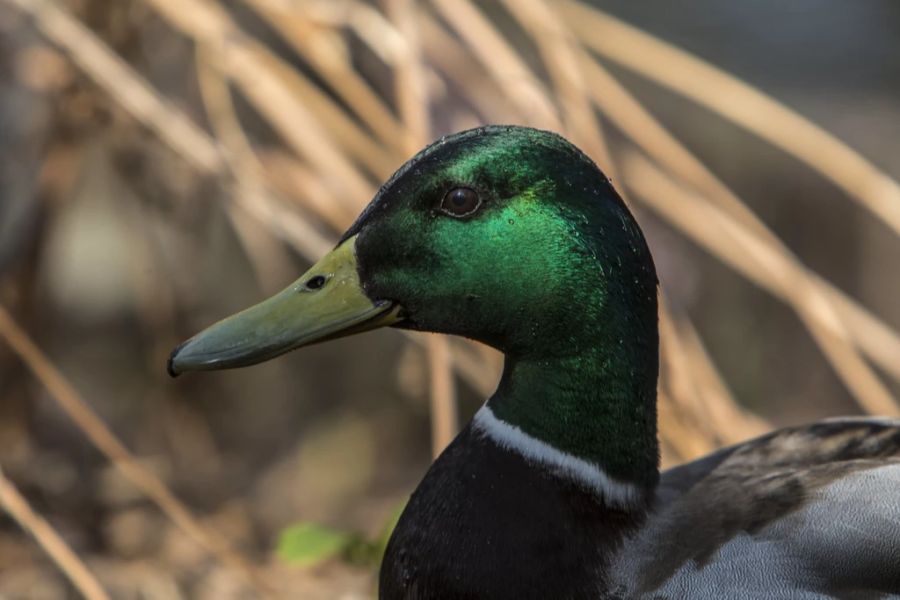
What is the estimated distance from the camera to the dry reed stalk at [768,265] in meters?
3.07

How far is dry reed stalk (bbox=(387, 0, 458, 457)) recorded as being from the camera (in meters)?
2.78

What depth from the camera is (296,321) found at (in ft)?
6.51

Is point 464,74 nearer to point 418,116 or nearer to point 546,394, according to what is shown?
point 418,116

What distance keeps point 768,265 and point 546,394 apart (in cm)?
116

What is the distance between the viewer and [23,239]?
364 centimetres

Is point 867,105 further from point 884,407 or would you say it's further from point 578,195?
point 578,195

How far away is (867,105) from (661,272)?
1.49 metres

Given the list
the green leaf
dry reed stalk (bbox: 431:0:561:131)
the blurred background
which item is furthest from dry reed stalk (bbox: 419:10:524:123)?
the green leaf

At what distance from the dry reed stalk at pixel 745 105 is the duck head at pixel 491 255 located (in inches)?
45.5

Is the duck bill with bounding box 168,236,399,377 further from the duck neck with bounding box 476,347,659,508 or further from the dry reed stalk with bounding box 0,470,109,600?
the dry reed stalk with bounding box 0,470,109,600

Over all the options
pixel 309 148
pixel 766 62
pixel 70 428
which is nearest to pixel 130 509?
pixel 70 428

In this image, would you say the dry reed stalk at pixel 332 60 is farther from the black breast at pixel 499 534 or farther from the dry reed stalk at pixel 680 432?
the black breast at pixel 499 534

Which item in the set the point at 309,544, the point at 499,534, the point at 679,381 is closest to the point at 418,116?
the point at 679,381

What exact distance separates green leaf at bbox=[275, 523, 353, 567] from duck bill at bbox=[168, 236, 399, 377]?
57 cm
